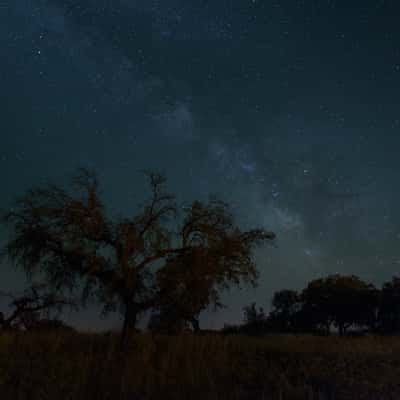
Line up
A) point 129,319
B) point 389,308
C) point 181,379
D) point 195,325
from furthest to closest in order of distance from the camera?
point 389,308
point 195,325
point 129,319
point 181,379

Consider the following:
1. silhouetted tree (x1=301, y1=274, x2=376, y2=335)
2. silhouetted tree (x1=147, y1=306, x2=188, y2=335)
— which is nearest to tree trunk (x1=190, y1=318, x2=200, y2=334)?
silhouetted tree (x1=147, y1=306, x2=188, y2=335)

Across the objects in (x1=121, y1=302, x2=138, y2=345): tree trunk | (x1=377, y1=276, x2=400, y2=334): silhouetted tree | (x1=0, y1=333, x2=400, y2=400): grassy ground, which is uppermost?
(x1=377, y1=276, x2=400, y2=334): silhouetted tree

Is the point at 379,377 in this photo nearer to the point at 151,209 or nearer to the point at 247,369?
the point at 247,369

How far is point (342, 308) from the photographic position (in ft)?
192

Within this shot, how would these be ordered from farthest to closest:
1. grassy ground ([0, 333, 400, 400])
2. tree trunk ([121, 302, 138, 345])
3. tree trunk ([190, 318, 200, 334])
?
tree trunk ([190, 318, 200, 334]) → tree trunk ([121, 302, 138, 345]) → grassy ground ([0, 333, 400, 400])

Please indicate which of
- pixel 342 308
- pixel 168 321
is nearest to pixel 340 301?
pixel 342 308

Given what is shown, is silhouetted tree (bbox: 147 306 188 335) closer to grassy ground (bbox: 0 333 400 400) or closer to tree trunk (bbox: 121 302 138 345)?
tree trunk (bbox: 121 302 138 345)

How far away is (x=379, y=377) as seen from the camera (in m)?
7.52

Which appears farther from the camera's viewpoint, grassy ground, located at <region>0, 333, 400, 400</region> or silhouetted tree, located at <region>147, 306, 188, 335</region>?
silhouetted tree, located at <region>147, 306, 188, 335</region>

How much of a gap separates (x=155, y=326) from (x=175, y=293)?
8.41ft

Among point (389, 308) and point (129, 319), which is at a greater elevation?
point (389, 308)

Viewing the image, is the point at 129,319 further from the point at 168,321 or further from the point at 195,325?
the point at 195,325

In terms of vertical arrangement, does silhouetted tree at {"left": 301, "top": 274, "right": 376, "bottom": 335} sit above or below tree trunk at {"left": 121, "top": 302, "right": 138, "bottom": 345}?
above

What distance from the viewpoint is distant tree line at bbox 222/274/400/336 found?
5728 cm
